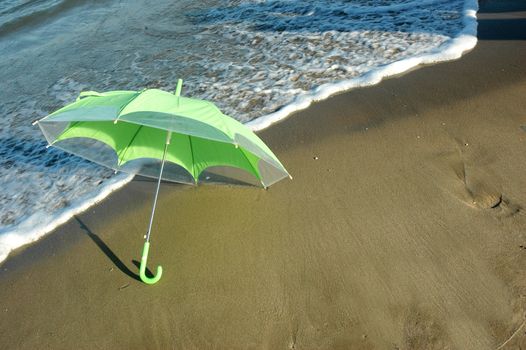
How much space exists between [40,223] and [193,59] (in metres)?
4.23

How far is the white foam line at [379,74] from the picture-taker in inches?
229

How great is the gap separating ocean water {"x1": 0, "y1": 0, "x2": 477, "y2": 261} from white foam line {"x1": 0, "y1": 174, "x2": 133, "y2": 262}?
12 millimetres

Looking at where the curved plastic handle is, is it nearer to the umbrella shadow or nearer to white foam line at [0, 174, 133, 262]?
the umbrella shadow

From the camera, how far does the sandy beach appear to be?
329cm

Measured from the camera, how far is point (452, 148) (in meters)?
4.76

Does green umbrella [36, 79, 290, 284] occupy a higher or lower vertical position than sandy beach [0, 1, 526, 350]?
higher

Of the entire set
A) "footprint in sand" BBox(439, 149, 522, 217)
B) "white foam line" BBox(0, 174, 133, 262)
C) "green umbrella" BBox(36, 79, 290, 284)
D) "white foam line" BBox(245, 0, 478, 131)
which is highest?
"green umbrella" BBox(36, 79, 290, 284)

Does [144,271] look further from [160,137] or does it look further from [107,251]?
[160,137]

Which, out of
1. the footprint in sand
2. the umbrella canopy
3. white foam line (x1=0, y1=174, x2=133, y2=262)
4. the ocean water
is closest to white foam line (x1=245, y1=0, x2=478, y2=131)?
the ocean water

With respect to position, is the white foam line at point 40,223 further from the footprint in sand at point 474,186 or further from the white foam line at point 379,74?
the footprint in sand at point 474,186

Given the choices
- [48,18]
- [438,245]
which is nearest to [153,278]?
[438,245]

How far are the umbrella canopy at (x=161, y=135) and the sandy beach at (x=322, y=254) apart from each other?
54 centimetres

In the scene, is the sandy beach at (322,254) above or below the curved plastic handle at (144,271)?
below

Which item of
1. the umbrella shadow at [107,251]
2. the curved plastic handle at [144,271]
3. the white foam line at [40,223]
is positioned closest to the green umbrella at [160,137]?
the curved plastic handle at [144,271]
